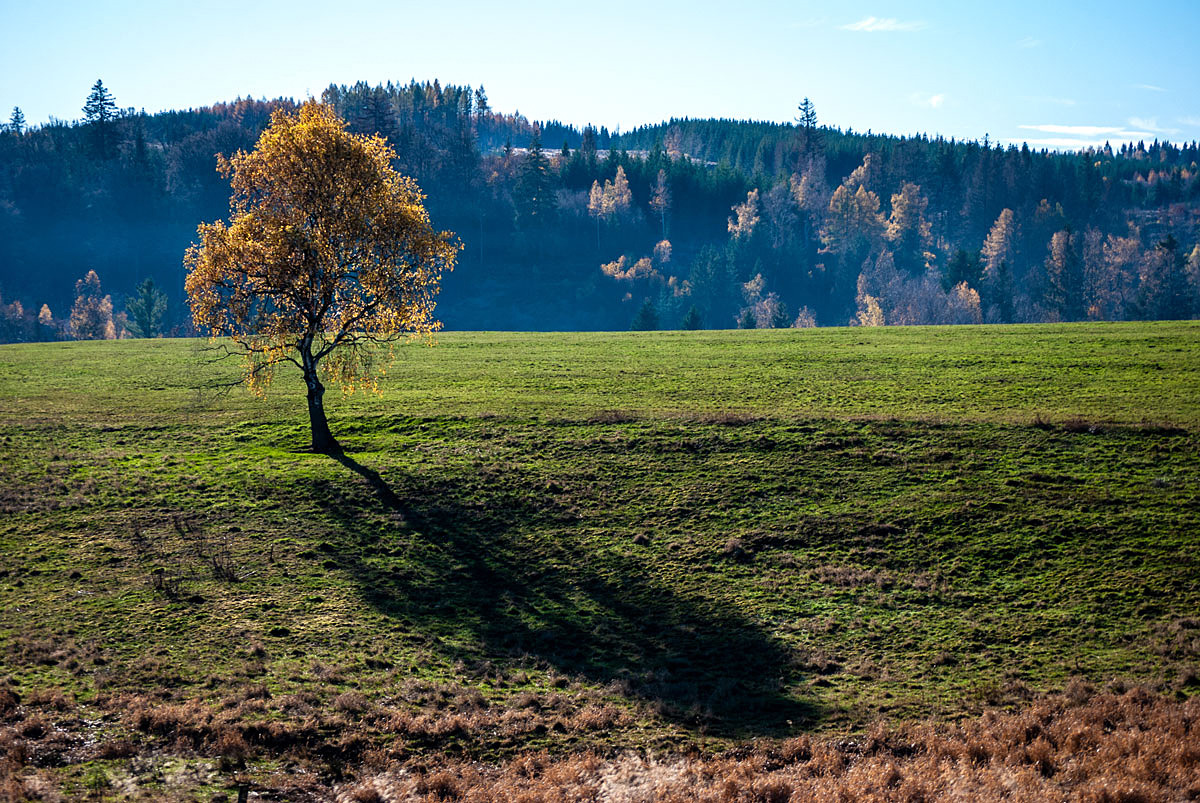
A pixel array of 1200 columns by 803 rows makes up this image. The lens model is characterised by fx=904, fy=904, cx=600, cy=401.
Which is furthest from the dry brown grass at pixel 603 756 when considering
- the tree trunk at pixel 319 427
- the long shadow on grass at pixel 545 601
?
the tree trunk at pixel 319 427

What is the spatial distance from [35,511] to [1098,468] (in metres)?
36.3

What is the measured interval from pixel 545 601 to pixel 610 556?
3.12 metres

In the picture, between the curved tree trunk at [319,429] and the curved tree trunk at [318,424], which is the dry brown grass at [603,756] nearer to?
the curved tree trunk at [318,424]

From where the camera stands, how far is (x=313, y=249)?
112 feet

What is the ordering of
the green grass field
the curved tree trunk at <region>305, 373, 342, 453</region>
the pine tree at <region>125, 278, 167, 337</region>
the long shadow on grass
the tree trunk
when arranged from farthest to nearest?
the pine tree at <region>125, 278, 167, 337</region> → the curved tree trunk at <region>305, 373, 342, 453</region> → the tree trunk → the long shadow on grass → the green grass field

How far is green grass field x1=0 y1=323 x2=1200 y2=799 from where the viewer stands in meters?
20.0

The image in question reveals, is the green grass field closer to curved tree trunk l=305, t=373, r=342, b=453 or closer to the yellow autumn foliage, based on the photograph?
curved tree trunk l=305, t=373, r=342, b=453

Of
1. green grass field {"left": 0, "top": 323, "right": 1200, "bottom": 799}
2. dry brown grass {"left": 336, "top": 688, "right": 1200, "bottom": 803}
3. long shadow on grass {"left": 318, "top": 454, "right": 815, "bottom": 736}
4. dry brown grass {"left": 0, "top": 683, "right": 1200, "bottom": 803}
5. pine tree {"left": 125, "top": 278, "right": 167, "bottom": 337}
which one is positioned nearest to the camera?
dry brown grass {"left": 336, "top": 688, "right": 1200, "bottom": 803}

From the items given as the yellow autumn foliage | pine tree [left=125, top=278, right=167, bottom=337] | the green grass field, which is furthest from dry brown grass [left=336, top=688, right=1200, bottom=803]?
pine tree [left=125, top=278, right=167, bottom=337]

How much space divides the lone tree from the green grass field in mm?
5708

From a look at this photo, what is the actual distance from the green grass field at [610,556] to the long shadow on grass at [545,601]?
10 centimetres

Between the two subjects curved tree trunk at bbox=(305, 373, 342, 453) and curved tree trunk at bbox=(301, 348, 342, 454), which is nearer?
curved tree trunk at bbox=(301, 348, 342, 454)

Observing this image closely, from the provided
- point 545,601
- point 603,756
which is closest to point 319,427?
point 545,601

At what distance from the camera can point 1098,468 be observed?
30109 mm
